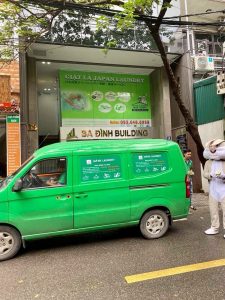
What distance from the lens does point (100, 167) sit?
5953mm

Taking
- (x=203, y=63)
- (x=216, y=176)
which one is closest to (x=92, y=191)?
(x=216, y=176)

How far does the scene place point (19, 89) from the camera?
10953mm

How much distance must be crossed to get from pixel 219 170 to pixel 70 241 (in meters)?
3.29

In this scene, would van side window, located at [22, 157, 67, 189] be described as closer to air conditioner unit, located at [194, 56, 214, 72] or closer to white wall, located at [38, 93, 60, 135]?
white wall, located at [38, 93, 60, 135]

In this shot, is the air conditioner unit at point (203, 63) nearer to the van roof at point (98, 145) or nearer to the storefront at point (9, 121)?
the storefront at point (9, 121)

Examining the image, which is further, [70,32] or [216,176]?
[70,32]

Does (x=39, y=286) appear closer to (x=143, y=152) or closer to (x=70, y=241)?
(x=70, y=241)

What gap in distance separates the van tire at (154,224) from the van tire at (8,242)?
2364mm

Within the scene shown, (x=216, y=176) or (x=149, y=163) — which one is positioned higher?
(x=149, y=163)

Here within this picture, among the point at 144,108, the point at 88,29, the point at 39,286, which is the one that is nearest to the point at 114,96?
the point at 144,108

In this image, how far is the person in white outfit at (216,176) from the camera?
6.23 m

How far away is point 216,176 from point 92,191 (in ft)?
8.12

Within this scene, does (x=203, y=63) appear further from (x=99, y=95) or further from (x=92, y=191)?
A: (x=92, y=191)

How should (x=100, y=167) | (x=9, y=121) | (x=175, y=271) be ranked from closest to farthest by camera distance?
(x=175, y=271), (x=100, y=167), (x=9, y=121)
